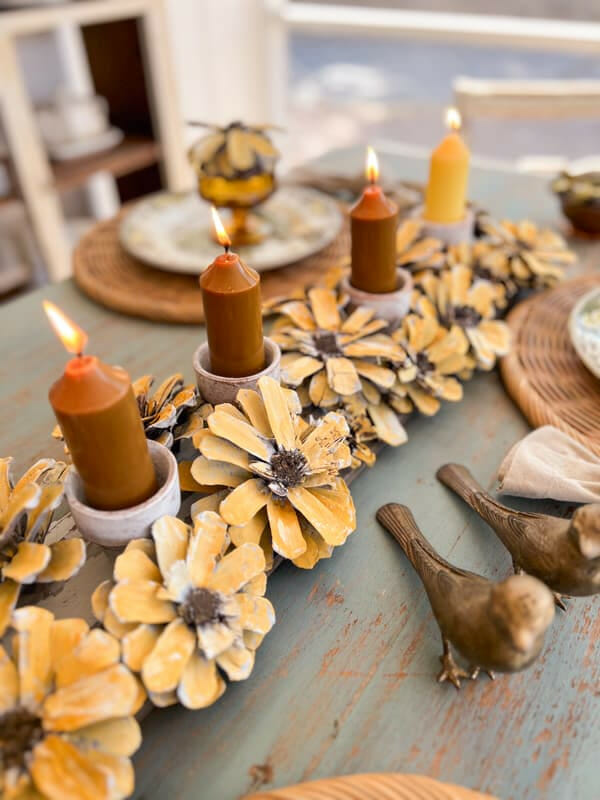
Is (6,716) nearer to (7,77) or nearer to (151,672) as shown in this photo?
(151,672)

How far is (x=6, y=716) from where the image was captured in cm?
33

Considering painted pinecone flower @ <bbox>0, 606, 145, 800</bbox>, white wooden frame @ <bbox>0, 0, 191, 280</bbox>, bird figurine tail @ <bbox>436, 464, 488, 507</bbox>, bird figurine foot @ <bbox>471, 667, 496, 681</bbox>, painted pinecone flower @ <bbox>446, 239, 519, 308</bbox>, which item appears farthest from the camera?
white wooden frame @ <bbox>0, 0, 191, 280</bbox>

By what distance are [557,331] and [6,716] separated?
67 centimetres

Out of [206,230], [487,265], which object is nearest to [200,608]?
[487,265]

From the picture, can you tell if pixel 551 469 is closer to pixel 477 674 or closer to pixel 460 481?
pixel 460 481

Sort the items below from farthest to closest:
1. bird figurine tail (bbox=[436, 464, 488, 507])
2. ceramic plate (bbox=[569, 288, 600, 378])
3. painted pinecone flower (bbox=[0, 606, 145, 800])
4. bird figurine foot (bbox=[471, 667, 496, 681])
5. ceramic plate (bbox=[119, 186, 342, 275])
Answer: ceramic plate (bbox=[119, 186, 342, 275]) → ceramic plate (bbox=[569, 288, 600, 378]) → bird figurine tail (bbox=[436, 464, 488, 507]) → bird figurine foot (bbox=[471, 667, 496, 681]) → painted pinecone flower (bbox=[0, 606, 145, 800])

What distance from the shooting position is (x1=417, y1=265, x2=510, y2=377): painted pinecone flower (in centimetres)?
65

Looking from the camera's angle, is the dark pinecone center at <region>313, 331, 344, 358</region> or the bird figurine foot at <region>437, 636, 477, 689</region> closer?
the bird figurine foot at <region>437, 636, 477, 689</region>

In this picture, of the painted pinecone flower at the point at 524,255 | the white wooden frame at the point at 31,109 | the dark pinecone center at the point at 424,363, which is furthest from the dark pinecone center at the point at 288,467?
the white wooden frame at the point at 31,109

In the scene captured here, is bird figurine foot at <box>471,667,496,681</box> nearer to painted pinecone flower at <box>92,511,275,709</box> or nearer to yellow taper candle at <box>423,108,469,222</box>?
painted pinecone flower at <box>92,511,275,709</box>

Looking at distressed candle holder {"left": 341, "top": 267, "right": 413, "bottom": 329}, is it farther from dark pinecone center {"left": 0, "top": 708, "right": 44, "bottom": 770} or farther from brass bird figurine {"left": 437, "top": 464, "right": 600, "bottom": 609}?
dark pinecone center {"left": 0, "top": 708, "right": 44, "bottom": 770}

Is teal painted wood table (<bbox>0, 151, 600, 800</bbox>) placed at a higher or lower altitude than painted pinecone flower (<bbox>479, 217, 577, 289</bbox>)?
lower

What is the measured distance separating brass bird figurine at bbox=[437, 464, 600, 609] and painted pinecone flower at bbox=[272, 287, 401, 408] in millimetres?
147

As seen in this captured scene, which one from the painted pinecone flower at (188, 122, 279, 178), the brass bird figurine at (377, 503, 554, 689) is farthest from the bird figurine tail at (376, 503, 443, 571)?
the painted pinecone flower at (188, 122, 279, 178)
